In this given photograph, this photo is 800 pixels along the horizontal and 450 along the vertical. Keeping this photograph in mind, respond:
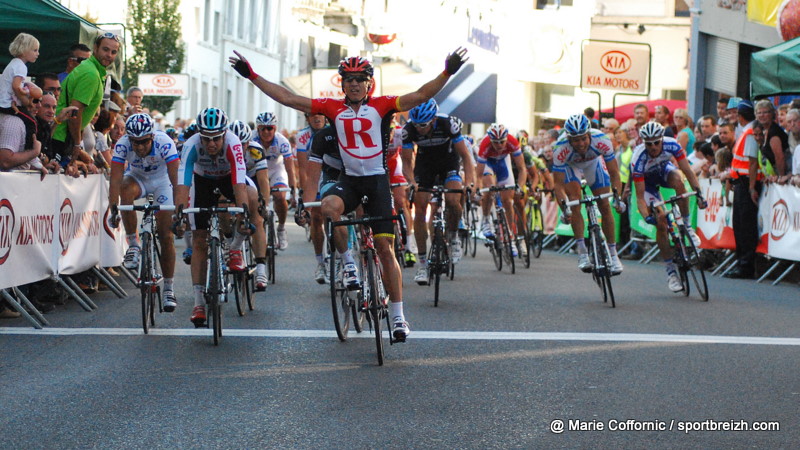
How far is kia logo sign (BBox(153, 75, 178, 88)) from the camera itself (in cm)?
3597

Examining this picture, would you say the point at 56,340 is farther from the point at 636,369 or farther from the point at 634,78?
the point at 634,78

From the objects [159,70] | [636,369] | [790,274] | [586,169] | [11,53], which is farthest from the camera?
[159,70]

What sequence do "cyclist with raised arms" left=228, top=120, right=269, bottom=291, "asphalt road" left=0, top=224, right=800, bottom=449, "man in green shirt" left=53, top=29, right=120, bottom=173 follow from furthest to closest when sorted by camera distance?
"man in green shirt" left=53, top=29, right=120, bottom=173 < "cyclist with raised arms" left=228, top=120, right=269, bottom=291 < "asphalt road" left=0, top=224, right=800, bottom=449

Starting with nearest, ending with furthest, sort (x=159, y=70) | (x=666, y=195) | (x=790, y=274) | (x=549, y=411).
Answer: (x=549, y=411) → (x=790, y=274) → (x=666, y=195) → (x=159, y=70)

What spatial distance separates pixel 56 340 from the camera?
400 inches

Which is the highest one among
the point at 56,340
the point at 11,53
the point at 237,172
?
the point at 11,53

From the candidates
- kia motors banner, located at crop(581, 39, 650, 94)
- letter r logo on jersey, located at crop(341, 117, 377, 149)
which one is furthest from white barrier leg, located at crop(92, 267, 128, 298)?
kia motors banner, located at crop(581, 39, 650, 94)

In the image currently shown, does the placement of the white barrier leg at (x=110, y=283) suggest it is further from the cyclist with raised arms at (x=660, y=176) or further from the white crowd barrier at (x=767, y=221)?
the white crowd barrier at (x=767, y=221)

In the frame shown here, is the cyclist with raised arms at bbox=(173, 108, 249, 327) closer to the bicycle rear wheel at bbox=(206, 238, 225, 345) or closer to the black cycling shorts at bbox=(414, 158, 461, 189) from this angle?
the bicycle rear wheel at bbox=(206, 238, 225, 345)

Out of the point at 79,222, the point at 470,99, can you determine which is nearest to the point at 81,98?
the point at 79,222

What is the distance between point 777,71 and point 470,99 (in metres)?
17.8

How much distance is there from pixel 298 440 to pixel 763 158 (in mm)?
12006

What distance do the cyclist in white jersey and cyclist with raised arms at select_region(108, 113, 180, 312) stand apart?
3.41 m

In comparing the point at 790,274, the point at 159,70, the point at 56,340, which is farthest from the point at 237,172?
the point at 159,70
